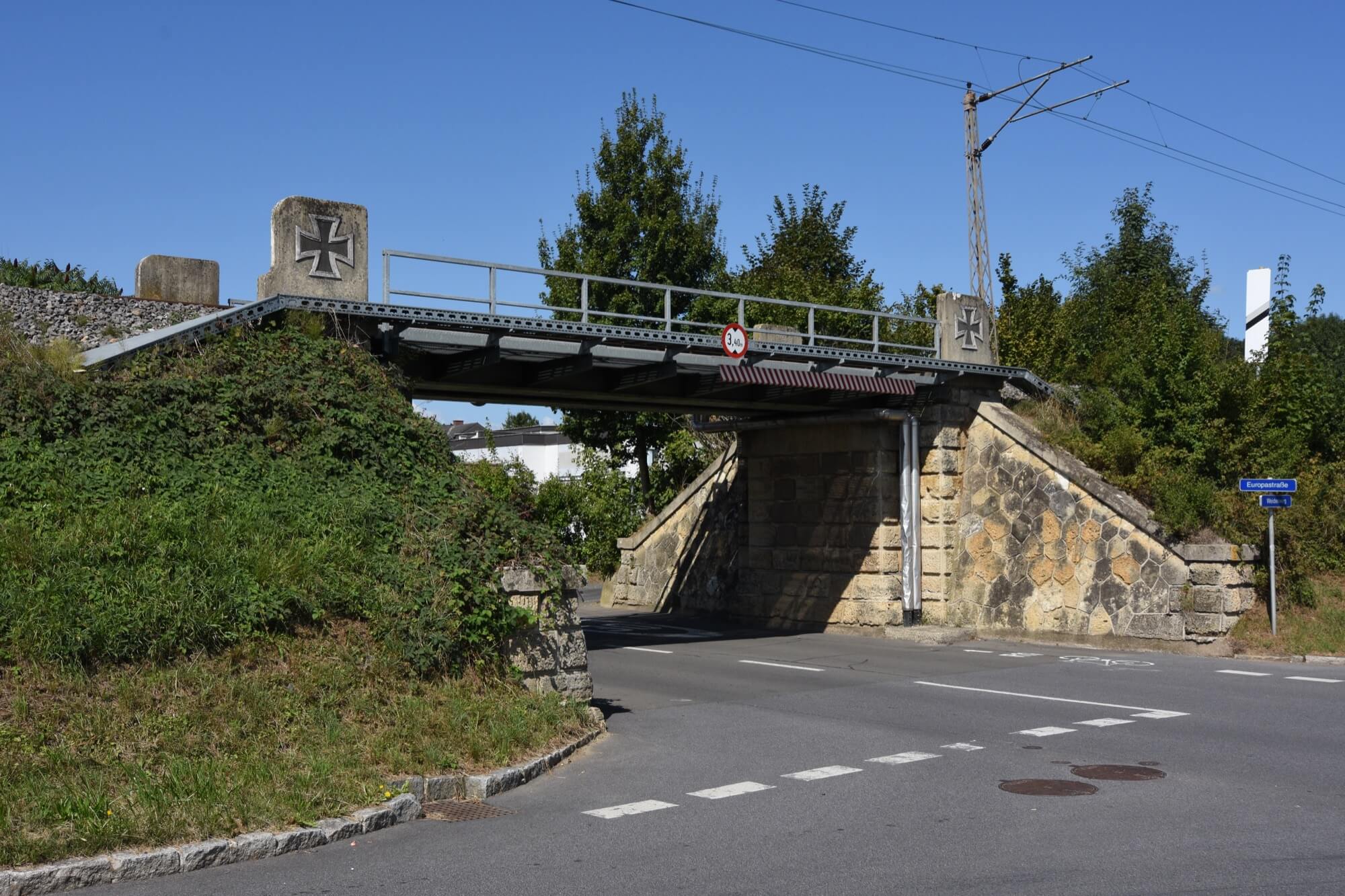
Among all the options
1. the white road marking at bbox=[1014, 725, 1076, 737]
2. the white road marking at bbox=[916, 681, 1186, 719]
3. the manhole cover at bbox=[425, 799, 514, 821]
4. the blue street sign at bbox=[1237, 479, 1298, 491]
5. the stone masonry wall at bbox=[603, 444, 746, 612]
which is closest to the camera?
the manhole cover at bbox=[425, 799, 514, 821]

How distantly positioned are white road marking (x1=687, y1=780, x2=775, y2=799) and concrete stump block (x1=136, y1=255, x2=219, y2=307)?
31.6ft

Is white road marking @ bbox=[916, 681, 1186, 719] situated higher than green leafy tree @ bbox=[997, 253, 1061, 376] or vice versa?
green leafy tree @ bbox=[997, 253, 1061, 376]

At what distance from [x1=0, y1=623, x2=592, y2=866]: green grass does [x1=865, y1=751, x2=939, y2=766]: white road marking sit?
110 inches

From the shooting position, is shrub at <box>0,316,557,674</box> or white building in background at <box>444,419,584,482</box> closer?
shrub at <box>0,316,557,674</box>

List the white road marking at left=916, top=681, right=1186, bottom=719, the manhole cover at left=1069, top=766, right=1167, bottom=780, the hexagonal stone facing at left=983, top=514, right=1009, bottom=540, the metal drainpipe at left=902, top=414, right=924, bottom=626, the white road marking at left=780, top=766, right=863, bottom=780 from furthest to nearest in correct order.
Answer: the metal drainpipe at left=902, top=414, right=924, bottom=626 < the hexagonal stone facing at left=983, top=514, right=1009, bottom=540 < the white road marking at left=916, top=681, right=1186, bottom=719 < the white road marking at left=780, top=766, right=863, bottom=780 < the manhole cover at left=1069, top=766, right=1167, bottom=780

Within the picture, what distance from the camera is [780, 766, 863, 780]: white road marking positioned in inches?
385

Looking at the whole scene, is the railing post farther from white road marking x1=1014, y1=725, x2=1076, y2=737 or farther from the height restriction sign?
white road marking x1=1014, y1=725, x2=1076, y2=737

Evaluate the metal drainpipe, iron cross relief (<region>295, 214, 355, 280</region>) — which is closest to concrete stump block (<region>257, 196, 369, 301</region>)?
iron cross relief (<region>295, 214, 355, 280</region>)

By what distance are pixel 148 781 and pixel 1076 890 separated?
18.7 feet

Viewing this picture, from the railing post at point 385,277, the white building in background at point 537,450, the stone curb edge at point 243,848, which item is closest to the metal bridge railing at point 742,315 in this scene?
the railing post at point 385,277

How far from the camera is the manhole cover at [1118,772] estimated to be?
9539 millimetres

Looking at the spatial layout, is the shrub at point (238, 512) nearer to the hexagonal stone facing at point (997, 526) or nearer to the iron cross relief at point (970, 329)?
the hexagonal stone facing at point (997, 526)

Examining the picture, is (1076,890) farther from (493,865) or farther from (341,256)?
(341,256)

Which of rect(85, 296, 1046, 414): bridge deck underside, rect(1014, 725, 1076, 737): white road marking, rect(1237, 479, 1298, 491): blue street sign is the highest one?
rect(85, 296, 1046, 414): bridge deck underside
